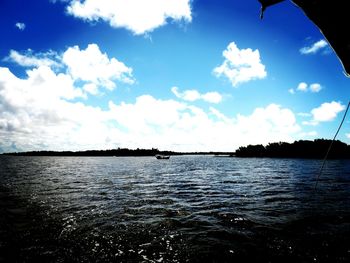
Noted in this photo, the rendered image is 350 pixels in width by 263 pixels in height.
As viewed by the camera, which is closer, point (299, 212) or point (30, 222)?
point (30, 222)

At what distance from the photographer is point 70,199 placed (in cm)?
2019

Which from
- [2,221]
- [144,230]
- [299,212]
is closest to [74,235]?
[144,230]

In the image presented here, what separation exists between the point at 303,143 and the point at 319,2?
21835 cm

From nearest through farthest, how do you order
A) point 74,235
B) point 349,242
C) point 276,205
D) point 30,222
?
point 349,242, point 74,235, point 30,222, point 276,205

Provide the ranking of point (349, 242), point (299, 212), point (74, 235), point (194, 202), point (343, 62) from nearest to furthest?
point (343, 62) < point (349, 242) < point (74, 235) < point (299, 212) < point (194, 202)

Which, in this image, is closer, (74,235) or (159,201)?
(74,235)

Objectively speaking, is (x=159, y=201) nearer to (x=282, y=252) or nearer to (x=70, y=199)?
(x=70, y=199)

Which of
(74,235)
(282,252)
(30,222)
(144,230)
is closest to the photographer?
(282,252)

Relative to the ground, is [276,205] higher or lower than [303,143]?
lower

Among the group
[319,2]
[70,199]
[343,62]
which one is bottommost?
[70,199]

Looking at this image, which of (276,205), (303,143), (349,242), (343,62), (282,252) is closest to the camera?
(343,62)

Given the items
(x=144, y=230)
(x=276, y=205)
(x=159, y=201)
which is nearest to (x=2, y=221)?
(x=144, y=230)

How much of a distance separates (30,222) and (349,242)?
53.4 feet

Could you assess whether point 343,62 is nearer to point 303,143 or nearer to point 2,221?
point 2,221
